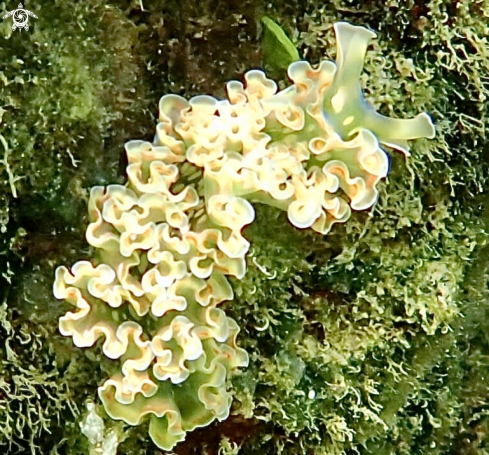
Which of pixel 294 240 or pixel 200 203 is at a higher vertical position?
pixel 200 203

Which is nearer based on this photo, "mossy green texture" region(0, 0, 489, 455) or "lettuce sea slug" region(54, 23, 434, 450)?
"lettuce sea slug" region(54, 23, 434, 450)

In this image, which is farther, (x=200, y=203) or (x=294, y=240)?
(x=294, y=240)

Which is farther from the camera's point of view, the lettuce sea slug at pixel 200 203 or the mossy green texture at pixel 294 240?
the mossy green texture at pixel 294 240

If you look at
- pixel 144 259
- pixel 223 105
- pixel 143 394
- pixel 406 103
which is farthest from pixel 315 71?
pixel 143 394

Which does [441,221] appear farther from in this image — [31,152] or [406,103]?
[31,152]
